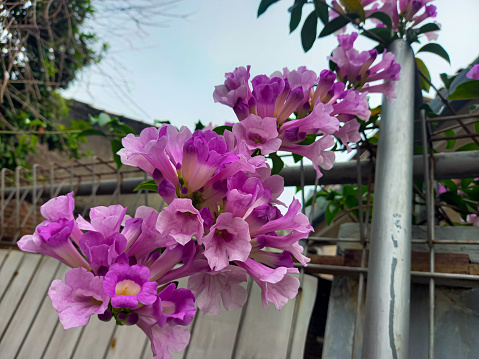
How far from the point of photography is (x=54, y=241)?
324 millimetres

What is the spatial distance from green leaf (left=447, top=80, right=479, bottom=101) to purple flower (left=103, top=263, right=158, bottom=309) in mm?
902

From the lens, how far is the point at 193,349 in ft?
3.14

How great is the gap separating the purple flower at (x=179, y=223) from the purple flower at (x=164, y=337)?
0.08 m

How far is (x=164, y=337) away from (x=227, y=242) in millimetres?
98

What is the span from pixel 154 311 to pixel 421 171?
77 cm

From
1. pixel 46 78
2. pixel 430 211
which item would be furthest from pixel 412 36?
pixel 46 78

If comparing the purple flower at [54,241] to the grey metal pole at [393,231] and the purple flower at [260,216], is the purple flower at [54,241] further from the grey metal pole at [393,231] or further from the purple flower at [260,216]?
the grey metal pole at [393,231]

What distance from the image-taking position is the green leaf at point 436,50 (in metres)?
0.93

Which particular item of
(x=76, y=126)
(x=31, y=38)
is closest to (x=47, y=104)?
(x=31, y=38)

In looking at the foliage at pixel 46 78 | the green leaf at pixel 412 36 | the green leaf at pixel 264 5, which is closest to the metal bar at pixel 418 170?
the green leaf at pixel 412 36

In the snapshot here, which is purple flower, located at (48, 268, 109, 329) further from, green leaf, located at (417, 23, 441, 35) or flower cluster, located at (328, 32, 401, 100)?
green leaf, located at (417, 23, 441, 35)

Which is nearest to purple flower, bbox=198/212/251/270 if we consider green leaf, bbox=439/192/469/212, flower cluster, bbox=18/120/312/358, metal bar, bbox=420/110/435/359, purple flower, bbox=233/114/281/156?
flower cluster, bbox=18/120/312/358

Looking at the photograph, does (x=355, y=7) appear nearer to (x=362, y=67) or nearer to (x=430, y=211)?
(x=362, y=67)

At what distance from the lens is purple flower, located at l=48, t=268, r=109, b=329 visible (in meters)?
0.29
